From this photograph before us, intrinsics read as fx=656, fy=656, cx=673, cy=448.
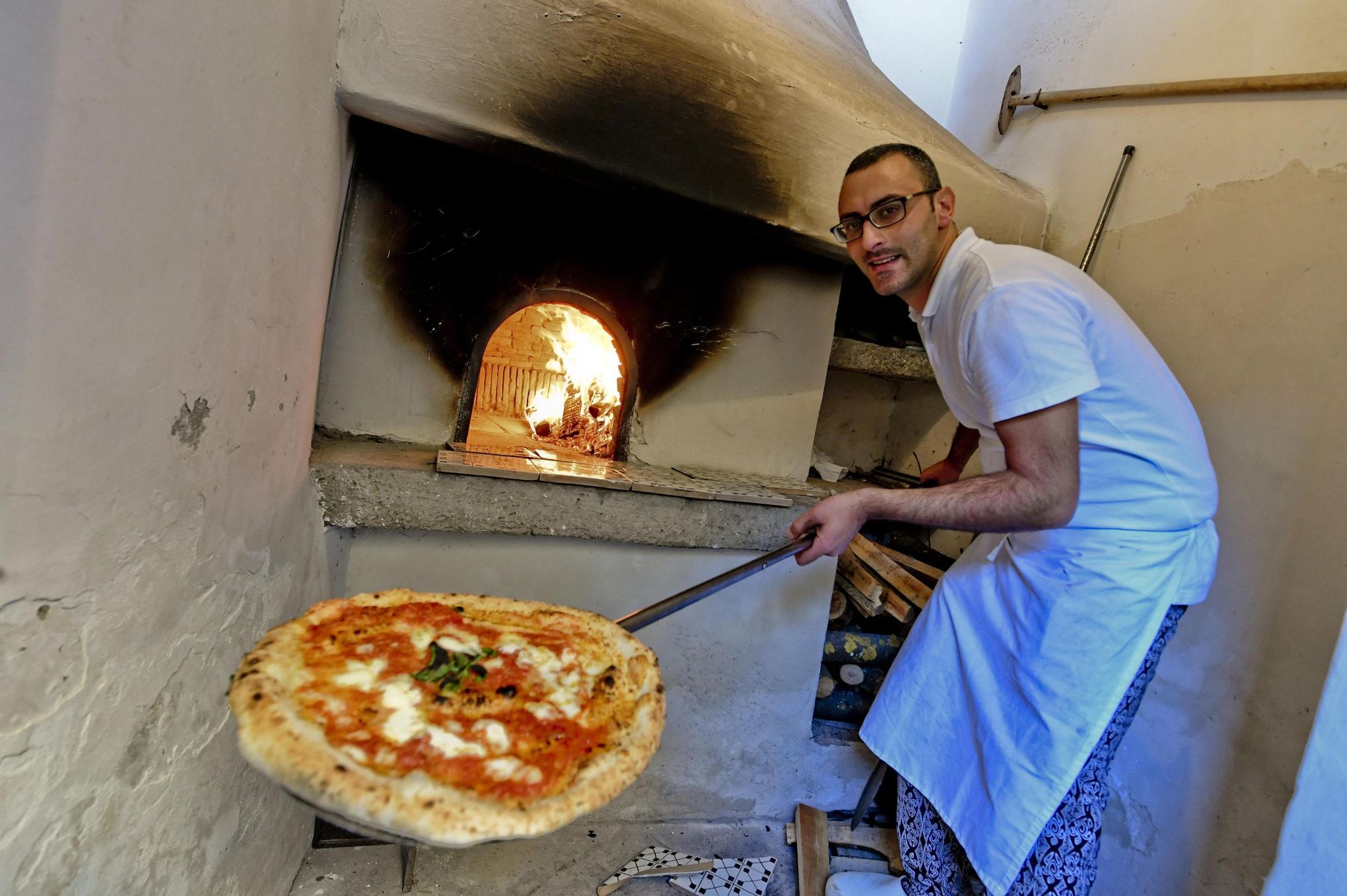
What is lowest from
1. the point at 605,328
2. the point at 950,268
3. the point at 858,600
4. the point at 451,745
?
the point at 858,600

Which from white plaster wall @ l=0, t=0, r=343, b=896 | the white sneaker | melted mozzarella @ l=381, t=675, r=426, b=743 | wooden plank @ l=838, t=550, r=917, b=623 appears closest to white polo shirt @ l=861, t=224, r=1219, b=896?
the white sneaker

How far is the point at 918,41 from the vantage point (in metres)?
4.73

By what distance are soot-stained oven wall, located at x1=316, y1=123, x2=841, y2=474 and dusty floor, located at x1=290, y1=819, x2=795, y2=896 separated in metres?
1.46

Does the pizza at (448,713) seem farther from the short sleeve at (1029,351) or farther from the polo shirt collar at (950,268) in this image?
the polo shirt collar at (950,268)

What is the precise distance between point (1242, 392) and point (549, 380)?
8.98 feet

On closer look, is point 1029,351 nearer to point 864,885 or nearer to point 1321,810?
point 1321,810

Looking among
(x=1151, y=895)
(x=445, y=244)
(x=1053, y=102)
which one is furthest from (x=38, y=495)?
(x=1053, y=102)

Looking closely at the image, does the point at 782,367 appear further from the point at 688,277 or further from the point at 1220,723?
the point at 1220,723

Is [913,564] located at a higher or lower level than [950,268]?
lower

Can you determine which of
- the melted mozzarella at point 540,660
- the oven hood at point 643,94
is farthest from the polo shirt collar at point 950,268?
the melted mozzarella at point 540,660

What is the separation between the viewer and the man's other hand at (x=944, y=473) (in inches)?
106

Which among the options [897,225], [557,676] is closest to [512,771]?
[557,676]

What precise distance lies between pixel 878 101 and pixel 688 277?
43.9 inches

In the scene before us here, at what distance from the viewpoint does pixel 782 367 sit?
282 cm
